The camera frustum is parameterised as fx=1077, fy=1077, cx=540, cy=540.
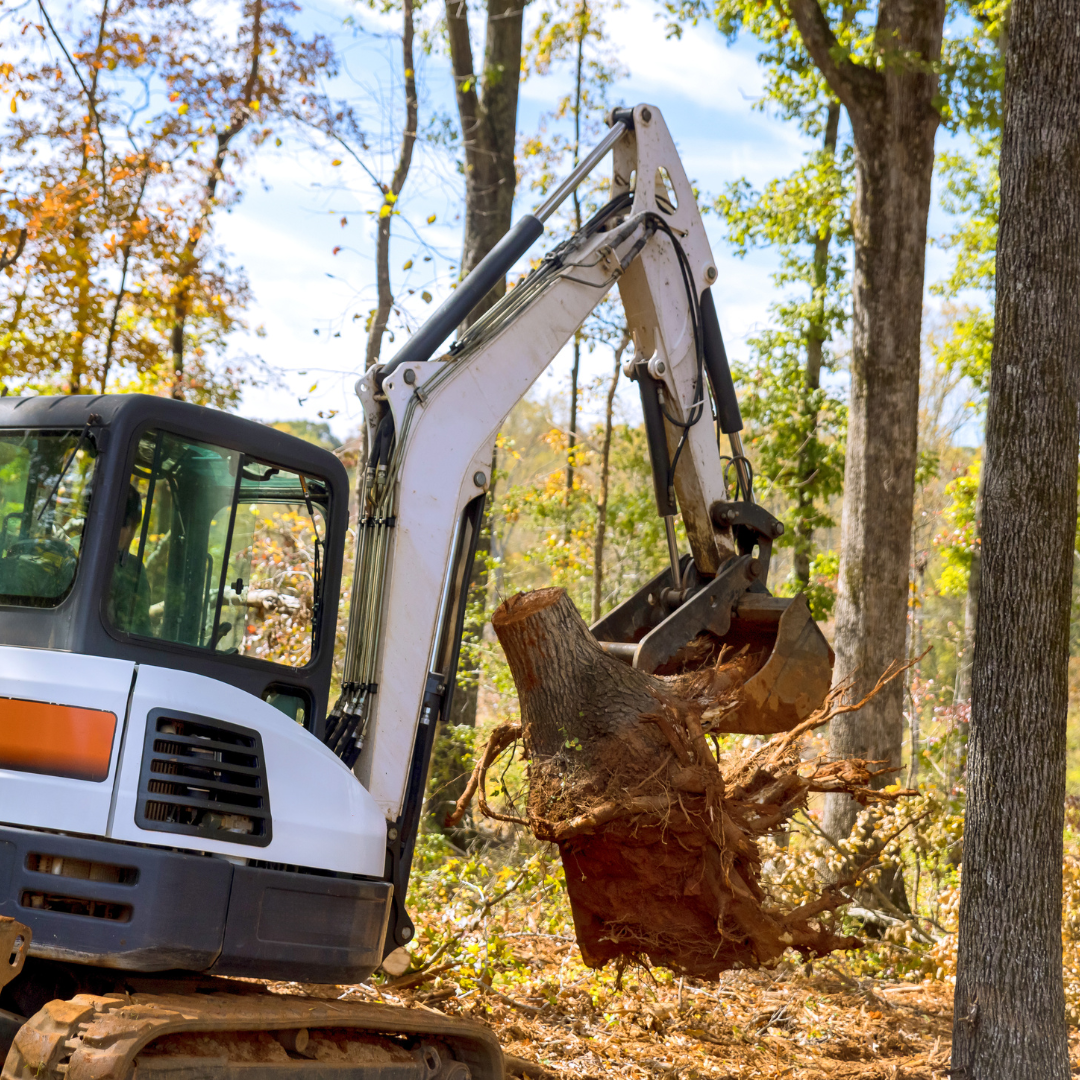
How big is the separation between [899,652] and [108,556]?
20.5ft

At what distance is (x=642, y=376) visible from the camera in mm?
5191

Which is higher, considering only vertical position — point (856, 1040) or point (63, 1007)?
point (63, 1007)

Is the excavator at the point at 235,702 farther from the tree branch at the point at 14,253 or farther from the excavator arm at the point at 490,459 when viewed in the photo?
the tree branch at the point at 14,253

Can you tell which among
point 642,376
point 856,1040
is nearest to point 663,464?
point 642,376

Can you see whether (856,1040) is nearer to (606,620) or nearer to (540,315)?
(606,620)

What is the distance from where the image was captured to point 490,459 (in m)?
4.41

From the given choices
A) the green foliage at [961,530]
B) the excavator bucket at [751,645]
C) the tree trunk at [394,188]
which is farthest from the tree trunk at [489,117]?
Answer: the green foliage at [961,530]

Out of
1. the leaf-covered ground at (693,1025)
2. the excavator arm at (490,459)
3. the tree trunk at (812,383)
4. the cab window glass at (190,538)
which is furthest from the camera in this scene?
the tree trunk at (812,383)

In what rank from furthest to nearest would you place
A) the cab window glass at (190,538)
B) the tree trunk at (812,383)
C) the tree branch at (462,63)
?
the tree trunk at (812,383)
the tree branch at (462,63)
the cab window glass at (190,538)

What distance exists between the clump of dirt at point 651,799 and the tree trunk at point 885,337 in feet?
12.0

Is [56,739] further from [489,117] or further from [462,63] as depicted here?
[462,63]

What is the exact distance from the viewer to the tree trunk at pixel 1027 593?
14.0 ft

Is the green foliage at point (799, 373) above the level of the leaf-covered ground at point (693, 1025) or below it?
above

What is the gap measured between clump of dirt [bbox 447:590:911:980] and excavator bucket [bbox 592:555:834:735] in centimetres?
12
